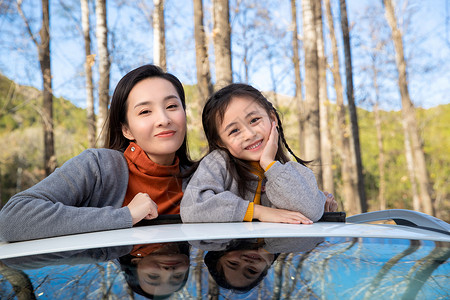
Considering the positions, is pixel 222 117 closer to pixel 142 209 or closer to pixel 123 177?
pixel 123 177

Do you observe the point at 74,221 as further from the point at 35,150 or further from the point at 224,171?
the point at 35,150

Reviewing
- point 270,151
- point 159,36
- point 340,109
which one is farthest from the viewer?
point 340,109

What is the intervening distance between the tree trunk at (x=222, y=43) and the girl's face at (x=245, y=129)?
400cm

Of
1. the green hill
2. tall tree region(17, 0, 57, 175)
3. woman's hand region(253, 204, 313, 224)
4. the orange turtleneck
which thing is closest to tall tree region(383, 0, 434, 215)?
the green hill

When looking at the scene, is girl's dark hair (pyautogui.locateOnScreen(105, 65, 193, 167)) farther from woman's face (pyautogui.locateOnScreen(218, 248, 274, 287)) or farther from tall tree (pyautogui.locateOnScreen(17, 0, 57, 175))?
tall tree (pyautogui.locateOnScreen(17, 0, 57, 175))

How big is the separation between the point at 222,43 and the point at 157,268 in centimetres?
579

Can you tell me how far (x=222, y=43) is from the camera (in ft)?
21.4

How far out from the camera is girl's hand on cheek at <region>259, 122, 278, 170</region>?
7.36 feet

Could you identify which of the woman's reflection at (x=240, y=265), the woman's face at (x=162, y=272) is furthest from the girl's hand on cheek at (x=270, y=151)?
the woman's face at (x=162, y=272)

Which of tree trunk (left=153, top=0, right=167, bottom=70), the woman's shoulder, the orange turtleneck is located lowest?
the orange turtleneck

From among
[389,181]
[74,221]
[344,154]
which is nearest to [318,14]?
[344,154]

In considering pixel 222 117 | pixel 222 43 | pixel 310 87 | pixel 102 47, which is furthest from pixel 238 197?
pixel 102 47

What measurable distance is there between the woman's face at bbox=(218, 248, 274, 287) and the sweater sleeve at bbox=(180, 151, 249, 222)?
852 mm

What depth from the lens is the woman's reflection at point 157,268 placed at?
3.19ft
